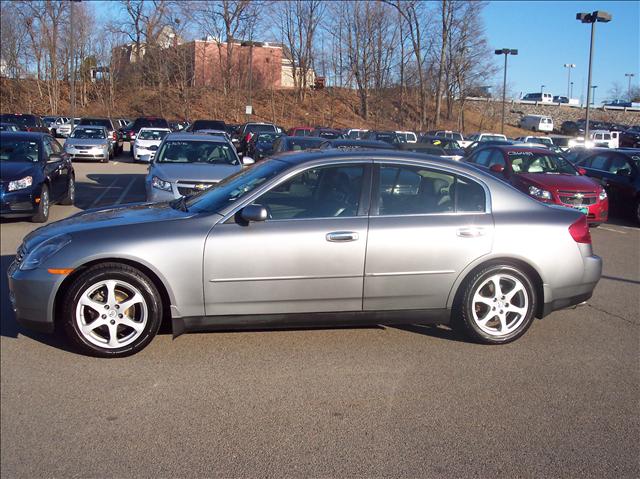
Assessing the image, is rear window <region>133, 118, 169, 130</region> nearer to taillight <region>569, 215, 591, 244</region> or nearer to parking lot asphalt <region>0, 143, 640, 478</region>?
parking lot asphalt <region>0, 143, 640, 478</region>

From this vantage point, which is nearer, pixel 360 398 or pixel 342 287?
pixel 360 398

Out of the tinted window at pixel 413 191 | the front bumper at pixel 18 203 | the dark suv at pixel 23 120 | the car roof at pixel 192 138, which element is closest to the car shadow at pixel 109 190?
the car roof at pixel 192 138

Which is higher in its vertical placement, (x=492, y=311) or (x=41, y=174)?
(x=41, y=174)

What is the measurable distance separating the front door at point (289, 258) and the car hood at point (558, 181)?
26.5 feet

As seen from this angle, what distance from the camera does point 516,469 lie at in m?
3.67

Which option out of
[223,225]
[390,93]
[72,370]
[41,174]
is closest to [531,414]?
[223,225]

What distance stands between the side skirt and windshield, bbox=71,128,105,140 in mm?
24095

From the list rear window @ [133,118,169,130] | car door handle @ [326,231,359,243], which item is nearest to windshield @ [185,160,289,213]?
car door handle @ [326,231,359,243]

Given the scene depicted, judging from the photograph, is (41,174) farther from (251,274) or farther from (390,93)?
(390,93)

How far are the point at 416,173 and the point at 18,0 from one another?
58.0m

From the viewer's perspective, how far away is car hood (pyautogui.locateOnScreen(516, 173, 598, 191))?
40.9 ft

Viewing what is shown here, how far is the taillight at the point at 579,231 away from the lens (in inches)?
227

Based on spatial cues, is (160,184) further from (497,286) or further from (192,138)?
(497,286)

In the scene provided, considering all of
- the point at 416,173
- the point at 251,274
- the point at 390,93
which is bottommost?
the point at 251,274
